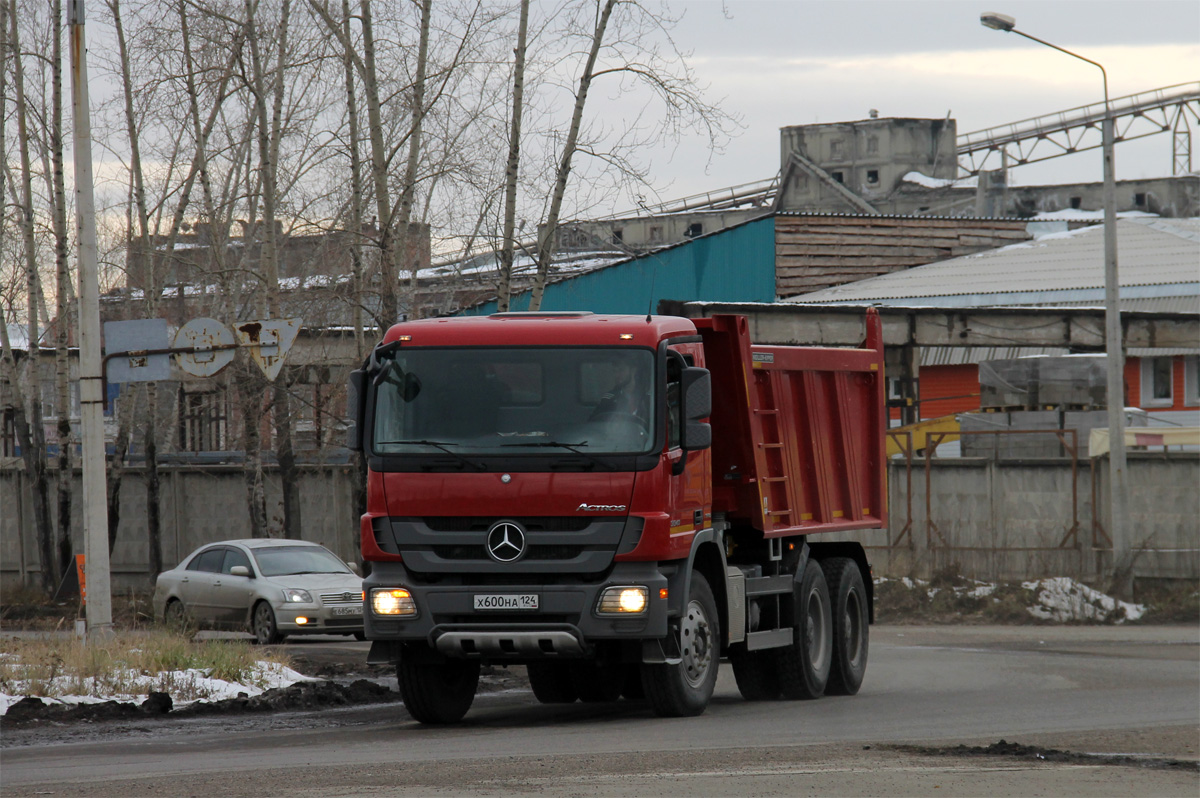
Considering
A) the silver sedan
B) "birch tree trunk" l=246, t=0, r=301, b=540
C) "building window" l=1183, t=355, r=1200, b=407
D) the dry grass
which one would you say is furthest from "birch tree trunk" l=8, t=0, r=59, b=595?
"building window" l=1183, t=355, r=1200, b=407

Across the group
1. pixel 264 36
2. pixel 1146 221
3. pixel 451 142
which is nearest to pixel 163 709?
pixel 451 142

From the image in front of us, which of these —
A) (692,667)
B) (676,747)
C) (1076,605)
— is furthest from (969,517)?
(676,747)

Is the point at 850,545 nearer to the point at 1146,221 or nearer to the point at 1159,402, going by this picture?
the point at 1159,402

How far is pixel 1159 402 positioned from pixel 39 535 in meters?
30.7

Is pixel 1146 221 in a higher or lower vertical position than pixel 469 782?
higher

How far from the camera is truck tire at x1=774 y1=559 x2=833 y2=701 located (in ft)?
41.9

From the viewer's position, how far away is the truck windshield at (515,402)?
10.1 meters

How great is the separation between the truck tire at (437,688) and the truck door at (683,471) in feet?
6.09

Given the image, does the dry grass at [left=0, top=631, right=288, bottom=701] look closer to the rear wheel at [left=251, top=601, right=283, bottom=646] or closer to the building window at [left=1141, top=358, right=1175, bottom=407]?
the rear wheel at [left=251, top=601, right=283, bottom=646]

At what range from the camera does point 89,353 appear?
1484 centimetres

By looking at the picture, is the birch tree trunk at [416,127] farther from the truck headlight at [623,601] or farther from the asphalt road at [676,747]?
the truck headlight at [623,601]

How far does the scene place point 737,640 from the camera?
11.6m

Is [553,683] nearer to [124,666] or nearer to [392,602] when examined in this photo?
[392,602]

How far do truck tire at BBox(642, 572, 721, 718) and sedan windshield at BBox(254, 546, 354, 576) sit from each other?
32.3 feet
